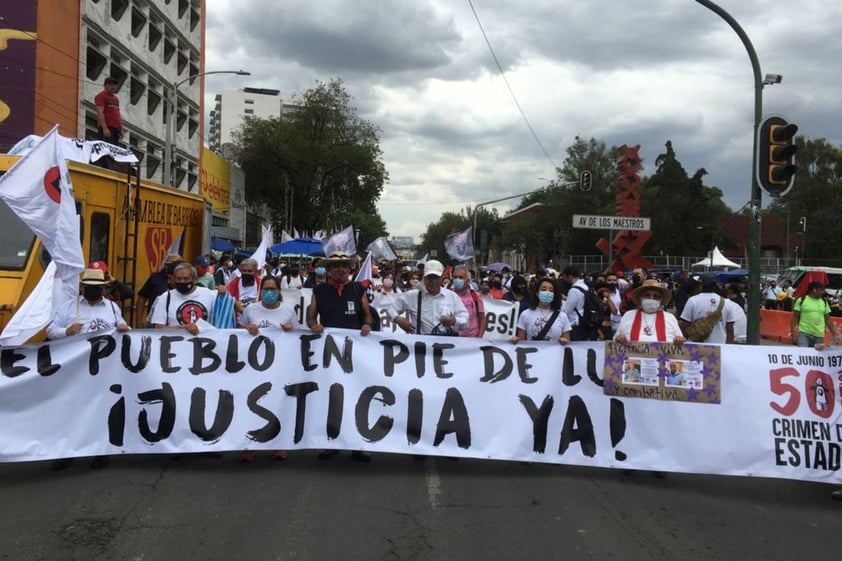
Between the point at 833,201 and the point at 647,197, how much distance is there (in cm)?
1628

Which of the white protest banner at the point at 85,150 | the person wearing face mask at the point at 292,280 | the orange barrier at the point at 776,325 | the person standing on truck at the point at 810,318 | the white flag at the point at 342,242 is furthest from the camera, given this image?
the orange barrier at the point at 776,325

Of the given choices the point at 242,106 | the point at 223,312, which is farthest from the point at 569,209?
the point at 242,106

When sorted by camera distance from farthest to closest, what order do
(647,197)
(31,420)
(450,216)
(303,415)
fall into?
(450,216), (647,197), (303,415), (31,420)

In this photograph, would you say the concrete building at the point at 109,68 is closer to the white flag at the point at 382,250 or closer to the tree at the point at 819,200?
the white flag at the point at 382,250

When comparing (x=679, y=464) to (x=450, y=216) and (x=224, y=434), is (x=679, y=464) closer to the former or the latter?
(x=224, y=434)

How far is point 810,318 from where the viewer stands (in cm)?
1104

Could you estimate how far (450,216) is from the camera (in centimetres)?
14238

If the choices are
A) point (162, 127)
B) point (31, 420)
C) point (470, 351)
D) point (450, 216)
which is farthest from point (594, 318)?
point (450, 216)

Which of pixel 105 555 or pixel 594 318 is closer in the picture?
pixel 105 555

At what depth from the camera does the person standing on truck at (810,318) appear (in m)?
11.0

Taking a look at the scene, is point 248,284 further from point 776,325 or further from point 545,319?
point 776,325

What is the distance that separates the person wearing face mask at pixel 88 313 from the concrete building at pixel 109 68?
66.7 ft

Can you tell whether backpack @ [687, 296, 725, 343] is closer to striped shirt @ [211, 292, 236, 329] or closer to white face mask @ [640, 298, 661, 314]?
white face mask @ [640, 298, 661, 314]

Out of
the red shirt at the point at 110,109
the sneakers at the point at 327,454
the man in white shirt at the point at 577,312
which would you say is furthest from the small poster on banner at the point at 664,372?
the red shirt at the point at 110,109
